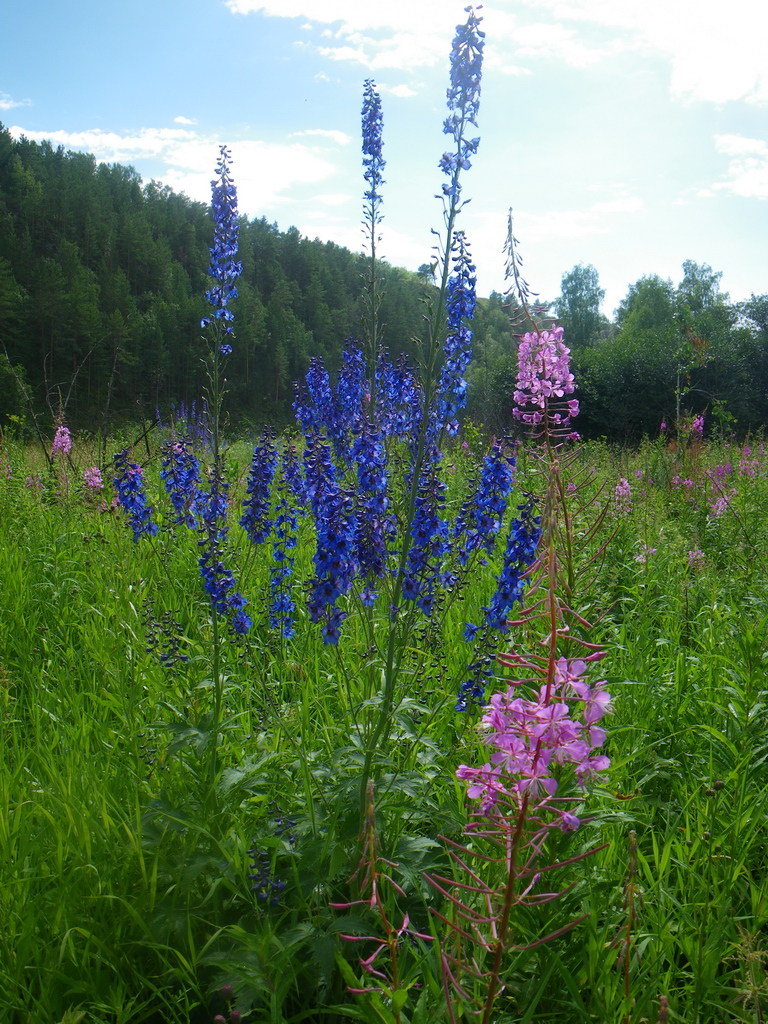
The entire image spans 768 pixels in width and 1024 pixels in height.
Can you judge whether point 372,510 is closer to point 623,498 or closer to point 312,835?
point 312,835

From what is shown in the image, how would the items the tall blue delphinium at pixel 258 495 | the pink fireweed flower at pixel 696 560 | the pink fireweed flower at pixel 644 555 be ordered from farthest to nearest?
the pink fireweed flower at pixel 696 560 < the pink fireweed flower at pixel 644 555 < the tall blue delphinium at pixel 258 495

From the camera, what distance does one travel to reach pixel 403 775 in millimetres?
2041

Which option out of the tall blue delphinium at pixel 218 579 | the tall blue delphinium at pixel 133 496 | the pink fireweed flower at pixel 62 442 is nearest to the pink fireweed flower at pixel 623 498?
the tall blue delphinium at pixel 218 579

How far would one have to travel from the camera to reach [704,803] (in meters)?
2.33

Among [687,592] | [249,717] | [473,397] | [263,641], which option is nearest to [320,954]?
[249,717]

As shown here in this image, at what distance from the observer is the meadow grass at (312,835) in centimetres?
156

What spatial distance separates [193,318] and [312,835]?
52.0 meters

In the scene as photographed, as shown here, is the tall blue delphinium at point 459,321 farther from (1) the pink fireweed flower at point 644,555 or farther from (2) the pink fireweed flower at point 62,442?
(2) the pink fireweed flower at point 62,442

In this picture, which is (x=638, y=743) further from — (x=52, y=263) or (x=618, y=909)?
(x=52, y=263)

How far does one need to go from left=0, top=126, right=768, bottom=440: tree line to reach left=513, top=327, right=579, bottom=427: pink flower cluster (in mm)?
13925

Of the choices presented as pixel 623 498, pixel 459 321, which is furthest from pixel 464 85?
pixel 623 498

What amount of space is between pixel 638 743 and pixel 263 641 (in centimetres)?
226

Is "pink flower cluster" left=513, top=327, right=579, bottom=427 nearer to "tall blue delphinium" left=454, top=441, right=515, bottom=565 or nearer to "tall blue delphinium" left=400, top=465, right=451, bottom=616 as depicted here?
"tall blue delphinium" left=400, top=465, right=451, bottom=616

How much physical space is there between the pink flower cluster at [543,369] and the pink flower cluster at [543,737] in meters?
1.40
